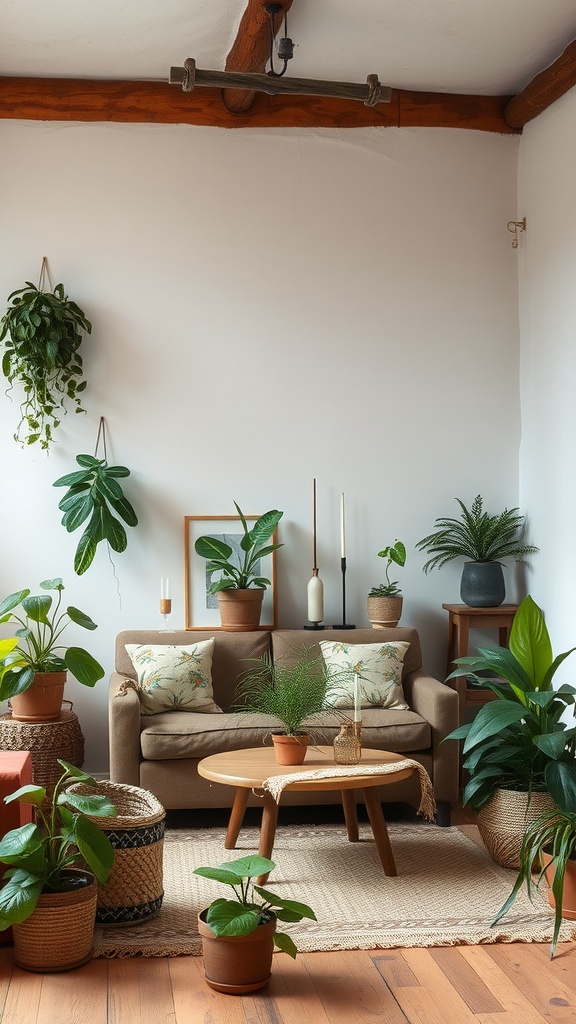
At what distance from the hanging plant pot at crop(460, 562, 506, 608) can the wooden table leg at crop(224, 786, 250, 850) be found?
66.2 inches

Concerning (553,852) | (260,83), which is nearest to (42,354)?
(260,83)

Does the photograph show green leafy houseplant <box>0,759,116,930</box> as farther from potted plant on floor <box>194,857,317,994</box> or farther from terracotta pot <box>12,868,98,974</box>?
potted plant on floor <box>194,857,317,994</box>

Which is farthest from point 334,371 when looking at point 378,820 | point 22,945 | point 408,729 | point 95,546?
point 22,945

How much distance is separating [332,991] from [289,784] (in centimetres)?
77

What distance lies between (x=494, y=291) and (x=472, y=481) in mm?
1023

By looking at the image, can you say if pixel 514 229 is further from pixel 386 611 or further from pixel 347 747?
pixel 347 747

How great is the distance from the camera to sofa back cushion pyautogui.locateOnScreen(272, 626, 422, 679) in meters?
4.89

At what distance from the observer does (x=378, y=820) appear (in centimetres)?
377

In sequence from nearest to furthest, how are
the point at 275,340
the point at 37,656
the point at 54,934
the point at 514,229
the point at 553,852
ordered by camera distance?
1. the point at 54,934
2. the point at 553,852
3. the point at 37,656
4. the point at 275,340
5. the point at 514,229

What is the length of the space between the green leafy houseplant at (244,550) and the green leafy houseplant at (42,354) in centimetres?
94

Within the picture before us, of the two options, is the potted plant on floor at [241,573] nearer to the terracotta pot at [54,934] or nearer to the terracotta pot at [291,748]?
the terracotta pot at [291,748]

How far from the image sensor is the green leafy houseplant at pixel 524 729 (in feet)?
11.5

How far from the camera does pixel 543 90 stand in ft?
16.0

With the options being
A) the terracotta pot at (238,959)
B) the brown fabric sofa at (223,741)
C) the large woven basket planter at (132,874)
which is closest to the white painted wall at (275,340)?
the brown fabric sofa at (223,741)
